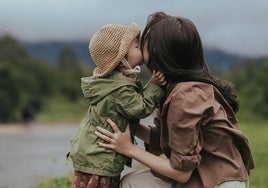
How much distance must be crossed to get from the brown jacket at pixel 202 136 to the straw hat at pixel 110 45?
335mm

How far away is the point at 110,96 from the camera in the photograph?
3.68 m

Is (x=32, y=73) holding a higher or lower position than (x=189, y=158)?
lower

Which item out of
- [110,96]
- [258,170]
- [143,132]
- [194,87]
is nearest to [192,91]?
[194,87]

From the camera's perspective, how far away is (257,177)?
9.15 meters

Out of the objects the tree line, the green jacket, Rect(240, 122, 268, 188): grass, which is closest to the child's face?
the green jacket

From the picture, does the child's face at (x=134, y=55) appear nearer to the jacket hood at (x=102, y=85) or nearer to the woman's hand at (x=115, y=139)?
the jacket hood at (x=102, y=85)

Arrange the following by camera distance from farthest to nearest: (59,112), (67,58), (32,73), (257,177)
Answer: (67,58), (32,73), (59,112), (257,177)

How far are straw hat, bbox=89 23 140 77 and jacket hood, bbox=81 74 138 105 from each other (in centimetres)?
4

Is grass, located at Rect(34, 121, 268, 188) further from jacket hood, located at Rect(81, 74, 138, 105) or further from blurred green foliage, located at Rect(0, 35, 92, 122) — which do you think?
blurred green foliage, located at Rect(0, 35, 92, 122)

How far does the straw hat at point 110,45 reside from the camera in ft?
12.2

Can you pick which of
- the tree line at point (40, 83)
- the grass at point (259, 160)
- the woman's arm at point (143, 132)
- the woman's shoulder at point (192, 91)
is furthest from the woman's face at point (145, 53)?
the tree line at point (40, 83)

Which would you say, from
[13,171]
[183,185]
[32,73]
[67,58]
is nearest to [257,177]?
[13,171]

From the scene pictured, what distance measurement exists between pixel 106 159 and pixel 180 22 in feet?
2.67

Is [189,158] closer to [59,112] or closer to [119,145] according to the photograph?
[119,145]
